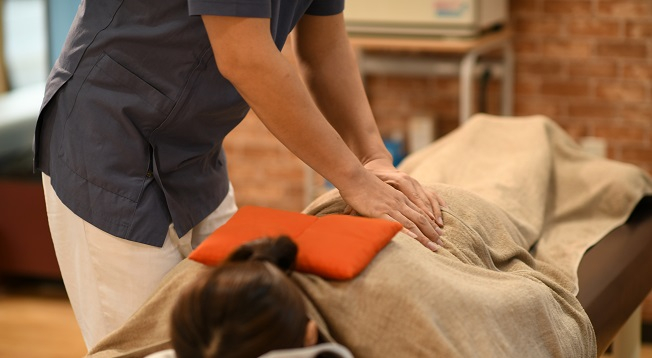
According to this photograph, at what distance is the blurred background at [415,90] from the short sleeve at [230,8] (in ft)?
5.44

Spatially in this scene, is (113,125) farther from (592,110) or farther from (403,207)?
(592,110)

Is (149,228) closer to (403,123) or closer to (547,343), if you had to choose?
(547,343)

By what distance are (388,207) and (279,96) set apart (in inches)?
10.4

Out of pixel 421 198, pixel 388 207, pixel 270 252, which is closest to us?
pixel 270 252

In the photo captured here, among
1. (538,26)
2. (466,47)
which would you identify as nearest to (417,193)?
(466,47)

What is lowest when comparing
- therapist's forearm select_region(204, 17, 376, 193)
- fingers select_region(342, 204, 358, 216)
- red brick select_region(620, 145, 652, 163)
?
red brick select_region(620, 145, 652, 163)

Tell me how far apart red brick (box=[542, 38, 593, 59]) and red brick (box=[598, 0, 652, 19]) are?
13 centimetres

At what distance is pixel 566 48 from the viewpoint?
130 inches

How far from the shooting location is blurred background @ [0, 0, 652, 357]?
3111 mm

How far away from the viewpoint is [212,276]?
1.11 m

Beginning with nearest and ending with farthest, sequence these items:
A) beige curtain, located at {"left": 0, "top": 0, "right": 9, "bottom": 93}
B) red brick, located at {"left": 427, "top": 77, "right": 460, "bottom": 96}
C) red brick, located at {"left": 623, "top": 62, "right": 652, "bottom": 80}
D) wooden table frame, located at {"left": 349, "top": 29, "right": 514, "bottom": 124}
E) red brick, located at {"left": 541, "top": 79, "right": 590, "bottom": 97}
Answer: wooden table frame, located at {"left": 349, "top": 29, "right": 514, "bottom": 124} → red brick, located at {"left": 623, "top": 62, "right": 652, "bottom": 80} → red brick, located at {"left": 541, "top": 79, "right": 590, "bottom": 97} → red brick, located at {"left": 427, "top": 77, "right": 460, "bottom": 96} → beige curtain, located at {"left": 0, "top": 0, "right": 9, "bottom": 93}

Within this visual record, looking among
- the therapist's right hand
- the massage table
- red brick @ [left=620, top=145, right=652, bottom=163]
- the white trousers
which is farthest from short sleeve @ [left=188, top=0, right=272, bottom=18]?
red brick @ [left=620, top=145, right=652, bottom=163]

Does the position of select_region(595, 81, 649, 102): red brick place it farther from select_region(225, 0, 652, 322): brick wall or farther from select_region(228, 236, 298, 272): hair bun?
select_region(228, 236, 298, 272): hair bun

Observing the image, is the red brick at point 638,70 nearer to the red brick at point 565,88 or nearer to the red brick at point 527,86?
the red brick at point 565,88
